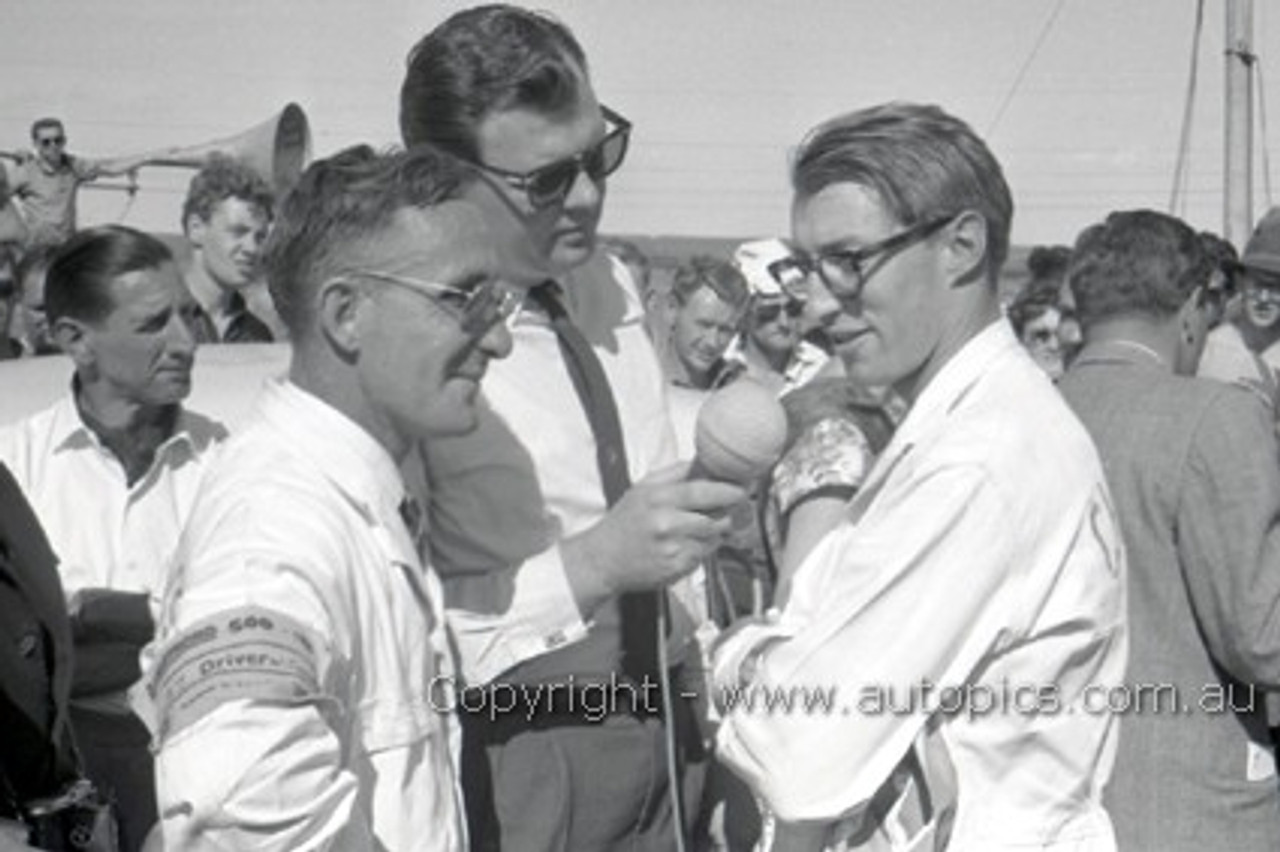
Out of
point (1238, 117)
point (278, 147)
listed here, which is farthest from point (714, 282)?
→ point (1238, 117)

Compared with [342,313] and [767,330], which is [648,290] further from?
[342,313]

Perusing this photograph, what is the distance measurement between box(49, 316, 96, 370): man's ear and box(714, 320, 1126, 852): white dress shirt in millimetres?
2449

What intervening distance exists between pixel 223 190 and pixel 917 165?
14.5ft

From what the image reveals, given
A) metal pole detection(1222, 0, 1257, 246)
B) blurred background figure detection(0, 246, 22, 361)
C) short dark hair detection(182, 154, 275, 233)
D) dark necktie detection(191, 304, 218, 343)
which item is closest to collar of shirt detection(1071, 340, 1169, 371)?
dark necktie detection(191, 304, 218, 343)

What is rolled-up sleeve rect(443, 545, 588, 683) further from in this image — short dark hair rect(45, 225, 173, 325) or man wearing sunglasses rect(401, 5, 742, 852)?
short dark hair rect(45, 225, 173, 325)

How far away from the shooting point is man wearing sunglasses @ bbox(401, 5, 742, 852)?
3076 millimetres

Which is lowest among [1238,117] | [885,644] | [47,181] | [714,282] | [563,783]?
[1238,117]

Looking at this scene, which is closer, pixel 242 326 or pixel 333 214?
pixel 333 214

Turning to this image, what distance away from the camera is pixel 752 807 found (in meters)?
3.62

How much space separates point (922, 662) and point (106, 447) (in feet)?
8.56

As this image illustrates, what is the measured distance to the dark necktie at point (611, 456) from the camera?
324cm

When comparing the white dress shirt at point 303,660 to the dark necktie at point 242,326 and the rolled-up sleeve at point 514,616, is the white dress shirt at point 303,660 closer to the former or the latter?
the rolled-up sleeve at point 514,616

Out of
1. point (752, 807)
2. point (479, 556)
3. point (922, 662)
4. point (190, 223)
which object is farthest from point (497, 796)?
point (190, 223)

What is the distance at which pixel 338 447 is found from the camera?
255 cm
